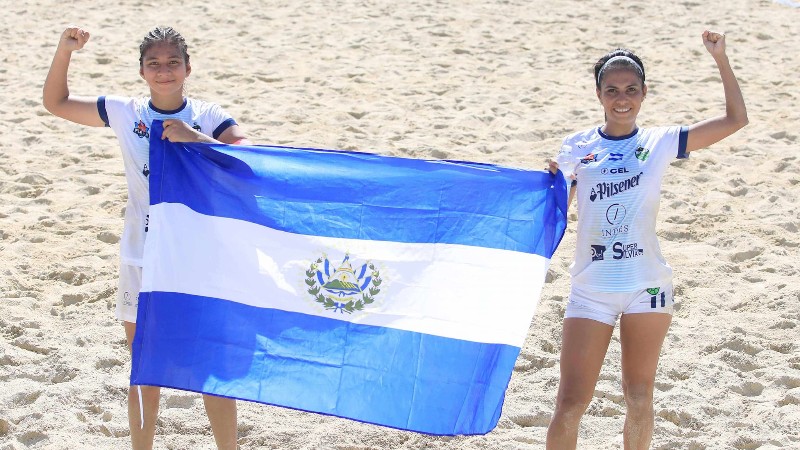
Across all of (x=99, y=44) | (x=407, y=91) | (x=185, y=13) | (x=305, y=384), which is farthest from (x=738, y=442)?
(x=185, y=13)

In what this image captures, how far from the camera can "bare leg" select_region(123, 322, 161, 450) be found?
450 cm

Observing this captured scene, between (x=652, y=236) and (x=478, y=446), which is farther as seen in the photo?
(x=478, y=446)

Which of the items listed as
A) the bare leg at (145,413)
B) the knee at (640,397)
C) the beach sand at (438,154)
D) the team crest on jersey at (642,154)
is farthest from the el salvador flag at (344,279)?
the beach sand at (438,154)

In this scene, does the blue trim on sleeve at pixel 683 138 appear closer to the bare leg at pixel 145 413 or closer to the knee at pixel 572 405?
the knee at pixel 572 405

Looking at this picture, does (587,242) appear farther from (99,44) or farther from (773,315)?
(99,44)

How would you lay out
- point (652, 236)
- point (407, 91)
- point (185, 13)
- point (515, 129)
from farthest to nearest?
point (185, 13), point (407, 91), point (515, 129), point (652, 236)

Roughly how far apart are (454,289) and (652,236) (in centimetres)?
78

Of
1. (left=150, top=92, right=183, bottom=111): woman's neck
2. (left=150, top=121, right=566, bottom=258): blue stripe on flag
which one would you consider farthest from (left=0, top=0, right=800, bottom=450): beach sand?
(left=150, top=92, right=183, bottom=111): woman's neck

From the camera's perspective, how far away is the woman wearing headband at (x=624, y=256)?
167 inches

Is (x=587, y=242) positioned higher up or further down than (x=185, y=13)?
further down

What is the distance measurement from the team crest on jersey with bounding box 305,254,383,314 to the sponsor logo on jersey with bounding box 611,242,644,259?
906 millimetres

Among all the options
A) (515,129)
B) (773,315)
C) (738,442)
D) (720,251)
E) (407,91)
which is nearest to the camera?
(738,442)

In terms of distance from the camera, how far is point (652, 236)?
4281mm

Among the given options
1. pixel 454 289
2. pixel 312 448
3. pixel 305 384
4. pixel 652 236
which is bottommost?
pixel 312 448
